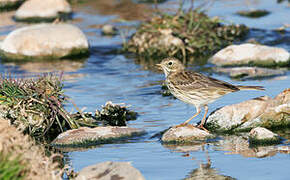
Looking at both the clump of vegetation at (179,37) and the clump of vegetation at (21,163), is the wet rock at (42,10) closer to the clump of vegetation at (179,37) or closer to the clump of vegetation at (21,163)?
the clump of vegetation at (179,37)

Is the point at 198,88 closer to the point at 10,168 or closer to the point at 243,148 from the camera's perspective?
the point at 243,148

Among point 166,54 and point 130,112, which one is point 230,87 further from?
point 166,54

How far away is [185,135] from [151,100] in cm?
304

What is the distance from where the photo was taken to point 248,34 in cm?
1761

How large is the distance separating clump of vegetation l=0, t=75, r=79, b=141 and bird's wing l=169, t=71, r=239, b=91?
180 centimetres

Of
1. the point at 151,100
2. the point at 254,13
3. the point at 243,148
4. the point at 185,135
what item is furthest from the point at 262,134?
the point at 254,13

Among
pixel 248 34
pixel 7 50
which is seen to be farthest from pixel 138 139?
pixel 248 34

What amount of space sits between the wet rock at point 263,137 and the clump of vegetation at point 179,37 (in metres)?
7.15

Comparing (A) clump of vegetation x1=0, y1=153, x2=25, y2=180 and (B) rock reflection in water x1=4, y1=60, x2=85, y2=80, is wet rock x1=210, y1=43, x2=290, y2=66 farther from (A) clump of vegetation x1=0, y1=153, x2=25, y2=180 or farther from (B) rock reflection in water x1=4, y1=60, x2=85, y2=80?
(A) clump of vegetation x1=0, y1=153, x2=25, y2=180

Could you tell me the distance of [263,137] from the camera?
849 centimetres

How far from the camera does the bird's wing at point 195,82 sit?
9461 millimetres

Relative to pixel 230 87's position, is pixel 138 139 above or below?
below

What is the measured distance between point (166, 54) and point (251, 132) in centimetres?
726

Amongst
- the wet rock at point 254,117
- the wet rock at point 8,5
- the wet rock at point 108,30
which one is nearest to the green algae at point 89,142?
the wet rock at point 254,117
